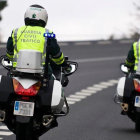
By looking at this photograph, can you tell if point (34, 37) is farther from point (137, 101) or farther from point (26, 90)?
point (137, 101)

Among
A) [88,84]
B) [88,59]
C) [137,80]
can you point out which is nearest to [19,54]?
[137,80]

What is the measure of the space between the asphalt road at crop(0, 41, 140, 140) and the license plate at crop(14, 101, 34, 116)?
98.6 inches

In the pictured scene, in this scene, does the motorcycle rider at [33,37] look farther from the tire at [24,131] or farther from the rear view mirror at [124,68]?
the rear view mirror at [124,68]

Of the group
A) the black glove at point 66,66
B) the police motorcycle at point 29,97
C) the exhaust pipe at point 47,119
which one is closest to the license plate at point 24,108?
the police motorcycle at point 29,97

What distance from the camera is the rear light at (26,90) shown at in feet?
32.3

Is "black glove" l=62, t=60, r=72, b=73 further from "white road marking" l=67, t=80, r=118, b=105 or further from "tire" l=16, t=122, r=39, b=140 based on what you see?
"white road marking" l=67, t=80, r=118, b=105

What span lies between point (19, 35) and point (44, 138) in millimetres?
2562

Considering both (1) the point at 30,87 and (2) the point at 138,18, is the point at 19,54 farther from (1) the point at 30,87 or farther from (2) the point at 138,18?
(2) the point at 138,18

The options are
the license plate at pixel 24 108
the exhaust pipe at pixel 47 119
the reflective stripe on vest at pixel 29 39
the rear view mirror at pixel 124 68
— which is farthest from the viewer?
the rear view mirror at pixel 124 68

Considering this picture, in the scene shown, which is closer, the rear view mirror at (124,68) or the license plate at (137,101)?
the license plate at (137,101)

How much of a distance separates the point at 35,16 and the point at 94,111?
7825mm

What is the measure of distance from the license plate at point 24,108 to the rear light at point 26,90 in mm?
124

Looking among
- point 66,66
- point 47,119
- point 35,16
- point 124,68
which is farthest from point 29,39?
point 124,68

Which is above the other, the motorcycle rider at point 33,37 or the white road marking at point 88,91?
the motorcycle rider at point 33,37
